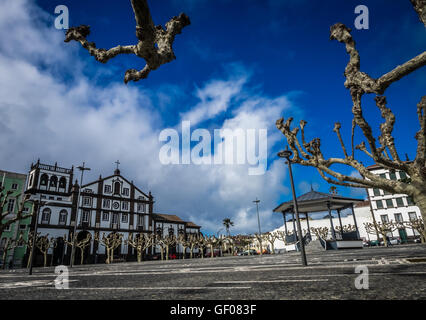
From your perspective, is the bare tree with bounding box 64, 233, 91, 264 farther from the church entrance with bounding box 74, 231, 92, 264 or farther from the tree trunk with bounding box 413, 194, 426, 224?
the tree trunk with bounding box 413, 194, 426, 224

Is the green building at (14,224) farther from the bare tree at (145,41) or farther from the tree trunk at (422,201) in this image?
the tree trunk at (422,201)

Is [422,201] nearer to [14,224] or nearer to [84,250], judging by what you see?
[84,250]

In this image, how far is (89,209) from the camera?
48094mm

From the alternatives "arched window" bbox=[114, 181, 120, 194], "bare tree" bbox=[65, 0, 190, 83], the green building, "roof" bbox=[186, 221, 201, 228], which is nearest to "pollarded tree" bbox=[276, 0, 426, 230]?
"bare tree" bbox=[65, 0, 190, 83]

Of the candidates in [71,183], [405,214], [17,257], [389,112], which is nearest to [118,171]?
[71,183]

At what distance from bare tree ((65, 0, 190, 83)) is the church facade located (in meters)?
41.3

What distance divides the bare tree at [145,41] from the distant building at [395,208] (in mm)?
58286

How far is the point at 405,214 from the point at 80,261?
62.7 m

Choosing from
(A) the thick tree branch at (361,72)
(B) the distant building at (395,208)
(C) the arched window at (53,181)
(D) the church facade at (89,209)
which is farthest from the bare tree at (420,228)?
(C) the arched window at (53,181)

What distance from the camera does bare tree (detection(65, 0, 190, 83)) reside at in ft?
8.64

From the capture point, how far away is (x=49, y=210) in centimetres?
4350

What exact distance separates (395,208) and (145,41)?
64995mm

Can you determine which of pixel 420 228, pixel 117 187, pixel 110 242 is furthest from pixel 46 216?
pixel 420 228
